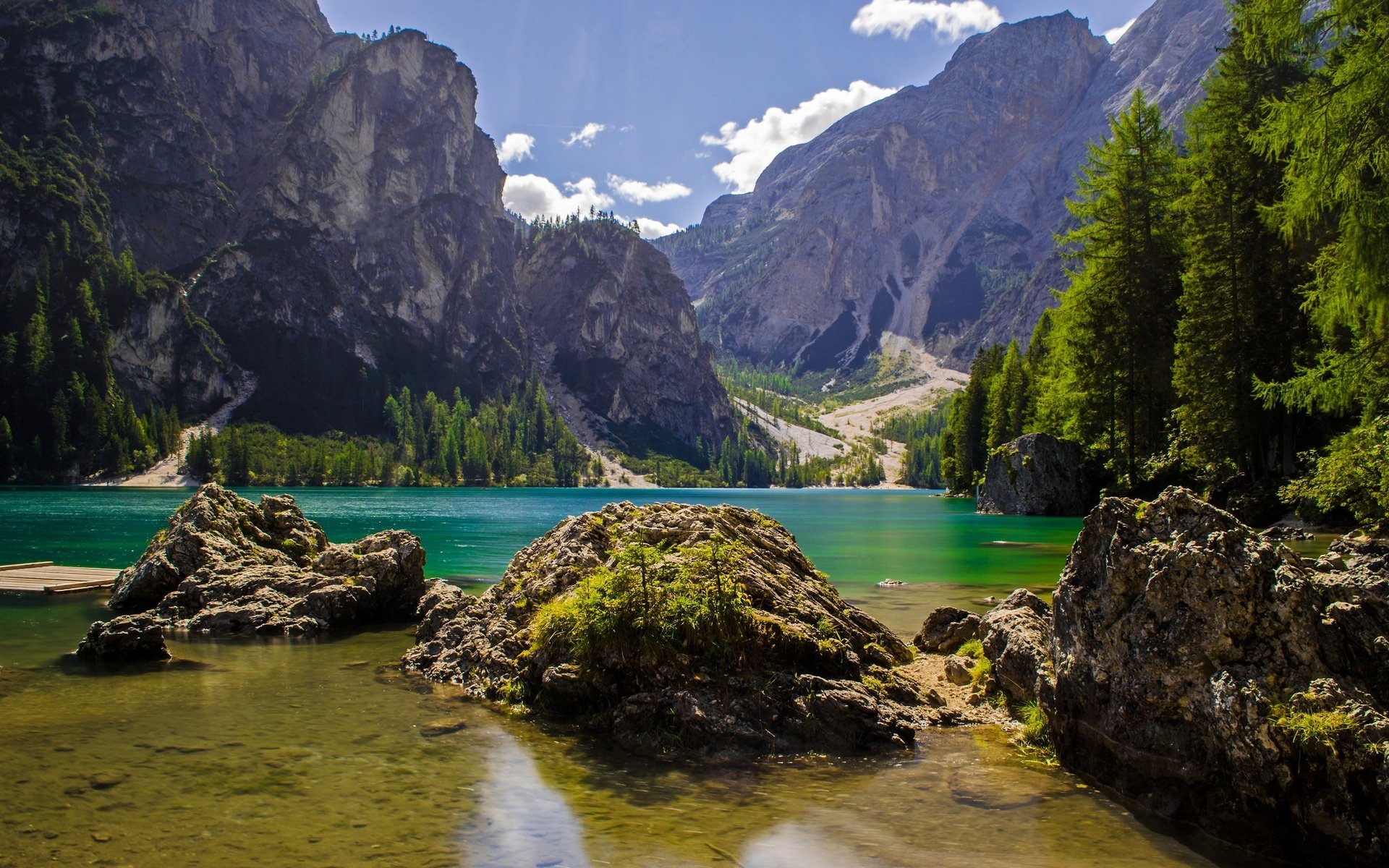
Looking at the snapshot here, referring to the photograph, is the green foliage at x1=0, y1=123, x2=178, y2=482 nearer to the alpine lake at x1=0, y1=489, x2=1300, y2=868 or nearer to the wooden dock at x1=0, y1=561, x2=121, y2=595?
the wooden dock at x1=0, y1=561, x2=121, y2=595

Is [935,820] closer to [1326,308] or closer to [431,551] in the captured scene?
[1326,308]

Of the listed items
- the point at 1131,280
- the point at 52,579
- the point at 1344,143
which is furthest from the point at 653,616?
the point at 1131,280

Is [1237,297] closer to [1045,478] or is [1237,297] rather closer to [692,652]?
[1045,478]

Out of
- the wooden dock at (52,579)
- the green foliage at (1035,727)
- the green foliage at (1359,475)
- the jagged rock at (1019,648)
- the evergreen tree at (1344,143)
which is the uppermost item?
the evergreen tree at (1344,143)

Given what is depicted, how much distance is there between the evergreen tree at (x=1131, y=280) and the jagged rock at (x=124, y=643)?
136ft

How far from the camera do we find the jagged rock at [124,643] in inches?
559

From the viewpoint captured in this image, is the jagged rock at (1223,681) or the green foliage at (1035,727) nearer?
the jagged rock at (1223,681)

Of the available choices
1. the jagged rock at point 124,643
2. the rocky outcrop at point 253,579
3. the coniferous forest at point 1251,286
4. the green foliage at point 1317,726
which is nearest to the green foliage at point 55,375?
the rocky outcrop at point 253,579

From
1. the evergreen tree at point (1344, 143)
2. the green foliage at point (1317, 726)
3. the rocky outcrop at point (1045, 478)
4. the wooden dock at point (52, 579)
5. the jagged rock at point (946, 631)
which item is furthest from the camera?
the rocky outcrop at point (1045, 478)

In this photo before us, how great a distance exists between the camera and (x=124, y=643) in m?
14.2

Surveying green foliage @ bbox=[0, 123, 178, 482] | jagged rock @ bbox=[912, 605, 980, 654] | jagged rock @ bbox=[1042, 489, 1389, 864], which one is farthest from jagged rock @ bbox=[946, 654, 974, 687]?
green foliage @ bbox=[0, 123, 178, 482]

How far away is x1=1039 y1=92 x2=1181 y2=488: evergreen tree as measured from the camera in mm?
39031

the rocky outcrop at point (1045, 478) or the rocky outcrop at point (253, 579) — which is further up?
the rocky outcrop at point (1045, 478)

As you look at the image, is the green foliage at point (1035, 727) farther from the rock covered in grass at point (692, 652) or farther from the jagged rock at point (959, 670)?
the jagged rock at point (959, 670)
